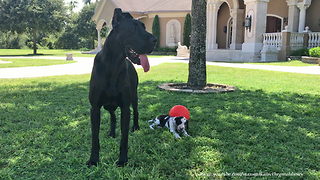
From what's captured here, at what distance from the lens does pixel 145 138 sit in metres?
3.64

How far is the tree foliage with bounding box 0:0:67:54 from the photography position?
3245cm

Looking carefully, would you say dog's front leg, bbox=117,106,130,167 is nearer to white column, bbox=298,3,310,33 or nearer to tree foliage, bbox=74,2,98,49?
white column, bbox=298,3,310,33

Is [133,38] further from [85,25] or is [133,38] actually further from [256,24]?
[85,25]

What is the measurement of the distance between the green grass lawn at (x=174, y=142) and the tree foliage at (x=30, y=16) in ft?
102

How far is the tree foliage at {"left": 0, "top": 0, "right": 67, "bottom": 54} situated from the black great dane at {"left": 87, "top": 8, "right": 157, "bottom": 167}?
3443 centimetres

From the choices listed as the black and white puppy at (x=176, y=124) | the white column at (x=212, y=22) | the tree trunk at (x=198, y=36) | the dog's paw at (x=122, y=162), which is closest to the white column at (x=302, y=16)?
the white column at (x=212, y=22)

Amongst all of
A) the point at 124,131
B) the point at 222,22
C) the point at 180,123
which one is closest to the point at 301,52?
the point at 222,22

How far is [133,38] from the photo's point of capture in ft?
8.42

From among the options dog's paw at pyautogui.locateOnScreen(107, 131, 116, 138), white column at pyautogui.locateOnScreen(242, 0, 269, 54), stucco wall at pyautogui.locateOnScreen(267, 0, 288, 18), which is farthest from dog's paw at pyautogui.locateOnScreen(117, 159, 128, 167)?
stucco wall at pyautogui.locateOnScreen(267, 0, 288, 18)

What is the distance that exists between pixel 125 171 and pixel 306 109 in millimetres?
4081

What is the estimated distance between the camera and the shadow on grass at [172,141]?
275 cm

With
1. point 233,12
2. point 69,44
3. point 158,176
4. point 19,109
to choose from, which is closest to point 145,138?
point 158,176

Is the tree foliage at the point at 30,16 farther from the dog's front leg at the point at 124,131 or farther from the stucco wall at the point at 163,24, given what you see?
the dog's front leg at the point at 124,131

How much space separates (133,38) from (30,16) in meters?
35.7
